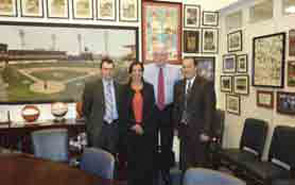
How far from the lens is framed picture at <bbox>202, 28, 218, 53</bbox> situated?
4.60 meters

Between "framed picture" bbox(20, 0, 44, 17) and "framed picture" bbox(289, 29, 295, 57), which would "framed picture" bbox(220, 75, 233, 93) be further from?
"framed picture" bbox(20, 0, 44, 17)

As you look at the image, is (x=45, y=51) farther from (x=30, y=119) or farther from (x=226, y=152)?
(x=226, y=152)

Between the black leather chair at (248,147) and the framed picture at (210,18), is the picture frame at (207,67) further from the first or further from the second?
the black leather chair at (248,147)

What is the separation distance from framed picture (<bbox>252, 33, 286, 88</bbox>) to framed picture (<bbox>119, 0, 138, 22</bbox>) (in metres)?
1.83

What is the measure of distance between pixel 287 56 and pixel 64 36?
3004 millimetres

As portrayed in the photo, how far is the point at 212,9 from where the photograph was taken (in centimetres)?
459

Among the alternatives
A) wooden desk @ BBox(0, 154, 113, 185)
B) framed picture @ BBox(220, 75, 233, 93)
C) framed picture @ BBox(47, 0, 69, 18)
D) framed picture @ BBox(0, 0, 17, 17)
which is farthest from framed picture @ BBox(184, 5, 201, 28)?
wooden desk @ BBox(0, 154, 113, 185)

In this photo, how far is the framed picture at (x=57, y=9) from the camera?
3857 mm

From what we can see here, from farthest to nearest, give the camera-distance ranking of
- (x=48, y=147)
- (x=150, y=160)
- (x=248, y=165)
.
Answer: (x=150, y=160), (x=248, y=165), (x=48, y=147)

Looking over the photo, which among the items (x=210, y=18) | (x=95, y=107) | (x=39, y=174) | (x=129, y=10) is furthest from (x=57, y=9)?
(x=39, y=174)

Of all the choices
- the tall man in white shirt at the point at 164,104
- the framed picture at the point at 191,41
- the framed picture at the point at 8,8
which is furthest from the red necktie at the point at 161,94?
the framed picture at the point at 8,8

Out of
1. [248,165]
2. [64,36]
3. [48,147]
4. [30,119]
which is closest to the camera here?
[48,147]

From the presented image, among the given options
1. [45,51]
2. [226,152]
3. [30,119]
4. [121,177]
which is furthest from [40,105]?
[226,152]

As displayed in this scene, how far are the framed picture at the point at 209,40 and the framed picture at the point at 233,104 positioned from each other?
2.80ft
